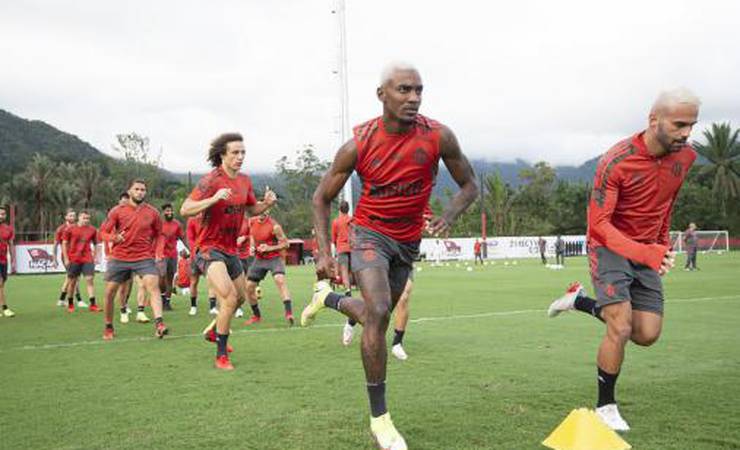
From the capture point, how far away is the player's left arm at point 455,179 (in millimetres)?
5207

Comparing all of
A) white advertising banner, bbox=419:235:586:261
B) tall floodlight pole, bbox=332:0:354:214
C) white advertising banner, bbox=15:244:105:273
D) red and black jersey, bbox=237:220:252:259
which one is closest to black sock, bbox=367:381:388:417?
red and black jersey, bbox=237:220:252:259

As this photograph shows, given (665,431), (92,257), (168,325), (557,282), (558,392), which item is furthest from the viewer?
(557,282)

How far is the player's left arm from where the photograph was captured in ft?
17.1

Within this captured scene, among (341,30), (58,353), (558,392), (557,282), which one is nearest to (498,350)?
(558,392)

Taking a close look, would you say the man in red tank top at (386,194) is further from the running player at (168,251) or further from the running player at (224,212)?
the running player at (168,251)

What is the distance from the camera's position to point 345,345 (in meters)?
9.62

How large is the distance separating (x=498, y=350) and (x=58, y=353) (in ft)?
19.0

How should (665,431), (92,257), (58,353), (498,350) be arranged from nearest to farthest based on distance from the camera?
1. (665,431)
2. (498,350)
3. (58,353)
4. (92,257)

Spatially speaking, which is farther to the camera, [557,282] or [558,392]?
[557,282]


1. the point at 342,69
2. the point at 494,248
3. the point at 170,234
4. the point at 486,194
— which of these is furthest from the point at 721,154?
the point at 170,234

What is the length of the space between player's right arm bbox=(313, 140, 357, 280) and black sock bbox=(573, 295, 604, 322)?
2.17 m

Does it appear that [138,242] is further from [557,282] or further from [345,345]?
[557,282]

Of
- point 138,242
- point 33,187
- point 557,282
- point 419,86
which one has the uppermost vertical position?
point 33,187

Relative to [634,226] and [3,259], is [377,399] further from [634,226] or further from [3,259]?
[3,259]
